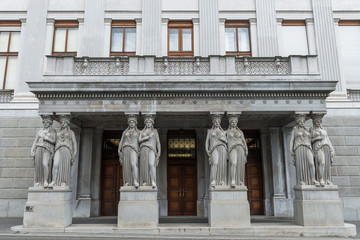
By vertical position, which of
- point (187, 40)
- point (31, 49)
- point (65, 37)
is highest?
point (65, 37)

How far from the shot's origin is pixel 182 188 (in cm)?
1639

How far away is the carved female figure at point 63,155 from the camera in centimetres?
1211

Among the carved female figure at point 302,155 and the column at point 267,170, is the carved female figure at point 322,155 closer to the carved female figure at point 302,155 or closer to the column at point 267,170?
the carved female figure at point 302,155

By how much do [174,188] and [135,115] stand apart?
Result: 5720 mm

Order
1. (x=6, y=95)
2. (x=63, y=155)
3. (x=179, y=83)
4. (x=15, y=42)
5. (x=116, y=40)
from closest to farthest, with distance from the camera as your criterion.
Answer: (x=63, y=155)
(x=179, y=83)
(x=6, y=95)
(x=116, y=40)
(x=15, y=42)

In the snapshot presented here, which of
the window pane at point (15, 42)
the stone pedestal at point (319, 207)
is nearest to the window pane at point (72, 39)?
the window pane at point (15, 42)

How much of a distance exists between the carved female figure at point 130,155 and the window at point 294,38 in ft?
33.4

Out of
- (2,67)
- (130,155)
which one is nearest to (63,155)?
(130,155)

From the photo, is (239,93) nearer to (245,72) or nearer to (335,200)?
(245,72)

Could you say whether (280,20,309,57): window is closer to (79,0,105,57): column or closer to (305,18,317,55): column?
(305,18,317,55): column

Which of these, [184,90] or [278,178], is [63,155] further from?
[278,178]

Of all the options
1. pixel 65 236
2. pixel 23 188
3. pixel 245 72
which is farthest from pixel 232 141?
pixel 23 188

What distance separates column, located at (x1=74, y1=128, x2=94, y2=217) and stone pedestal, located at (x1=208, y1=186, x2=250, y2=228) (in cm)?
694

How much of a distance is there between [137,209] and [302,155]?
22.7 feet
